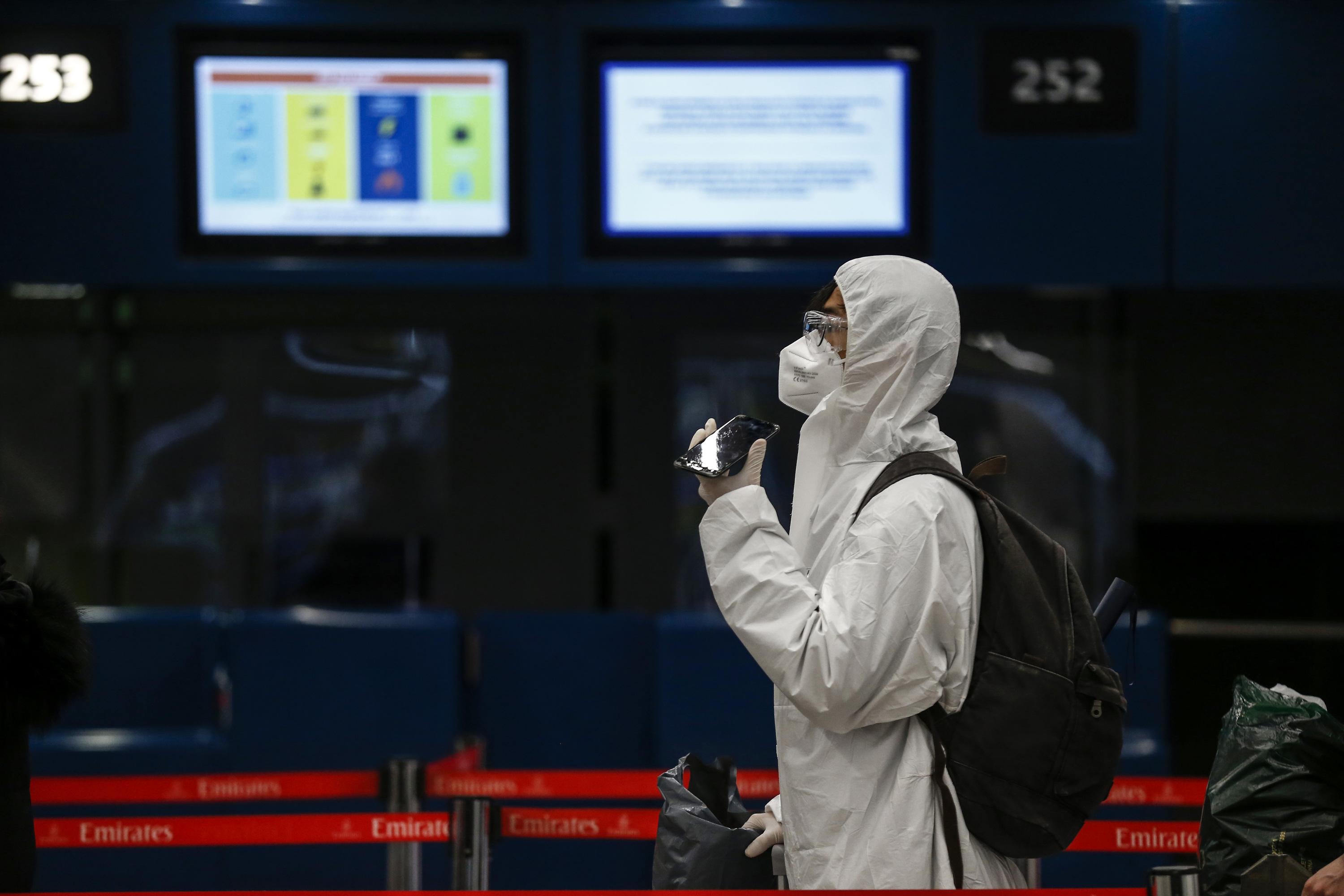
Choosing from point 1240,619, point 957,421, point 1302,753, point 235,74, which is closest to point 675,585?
point 957,421

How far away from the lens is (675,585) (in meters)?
5.41

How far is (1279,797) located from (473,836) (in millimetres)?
1763

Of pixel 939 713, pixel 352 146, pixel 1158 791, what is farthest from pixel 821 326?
pixel 352 146

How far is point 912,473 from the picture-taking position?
2.12 metres

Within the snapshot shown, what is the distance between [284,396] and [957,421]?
8.80 feet

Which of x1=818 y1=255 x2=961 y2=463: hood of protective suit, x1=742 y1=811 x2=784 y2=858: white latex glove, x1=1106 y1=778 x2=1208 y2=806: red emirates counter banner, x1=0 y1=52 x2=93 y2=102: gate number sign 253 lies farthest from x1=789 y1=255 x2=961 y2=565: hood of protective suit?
x1=0 y1=52 x2=93 y2=102: gate number sign 253

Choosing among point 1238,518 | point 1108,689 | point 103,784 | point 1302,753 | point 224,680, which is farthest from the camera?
point 1238,518

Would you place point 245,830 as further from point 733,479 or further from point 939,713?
point 939,713

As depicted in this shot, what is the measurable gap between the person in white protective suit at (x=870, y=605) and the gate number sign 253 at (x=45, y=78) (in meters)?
3.80

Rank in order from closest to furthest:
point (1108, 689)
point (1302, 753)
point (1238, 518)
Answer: point (1108, 689) < point (1302, 753) < point (1238, 518)

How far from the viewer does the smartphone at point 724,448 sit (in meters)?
2.15

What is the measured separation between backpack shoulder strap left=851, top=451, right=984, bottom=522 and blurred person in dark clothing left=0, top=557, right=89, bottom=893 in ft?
5.39

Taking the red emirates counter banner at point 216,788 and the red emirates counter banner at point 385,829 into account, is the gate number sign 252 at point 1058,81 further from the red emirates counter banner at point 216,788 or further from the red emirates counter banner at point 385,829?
the red emirates counter banner at point 216,788

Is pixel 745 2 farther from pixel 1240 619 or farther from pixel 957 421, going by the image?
pixel 1240 619
